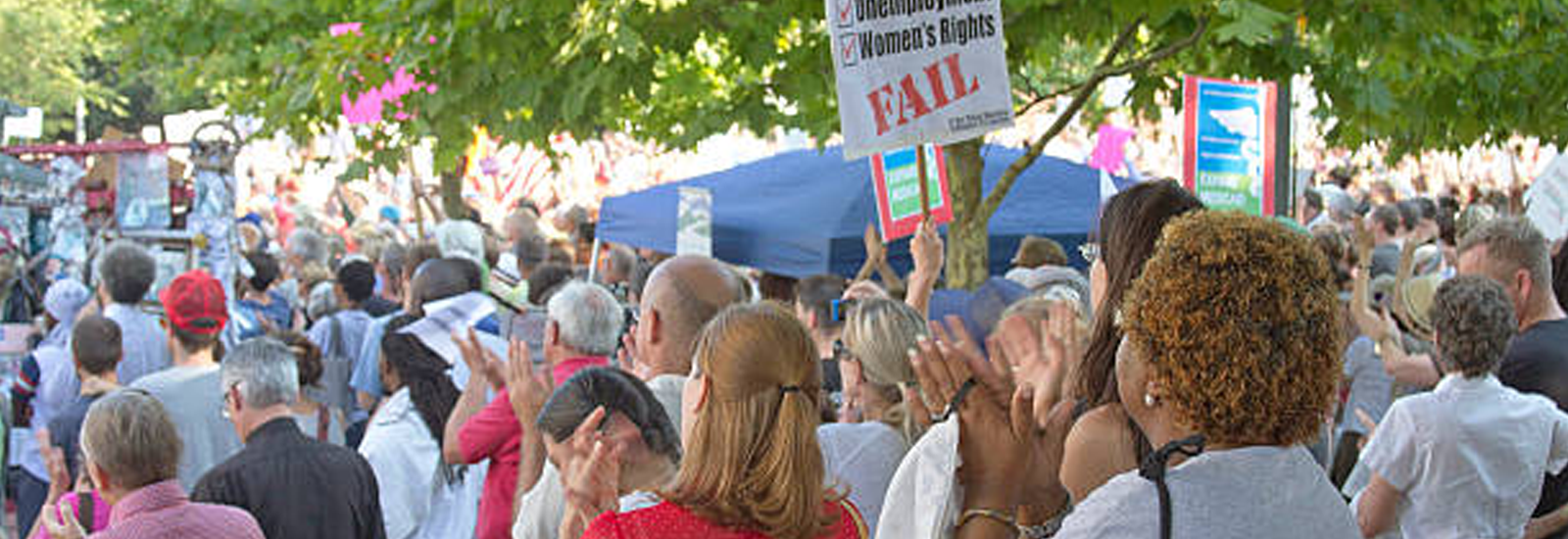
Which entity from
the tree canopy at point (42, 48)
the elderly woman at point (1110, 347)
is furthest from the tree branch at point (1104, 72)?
the tree canopy at point (42, 48)

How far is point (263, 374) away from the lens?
5.51 metres

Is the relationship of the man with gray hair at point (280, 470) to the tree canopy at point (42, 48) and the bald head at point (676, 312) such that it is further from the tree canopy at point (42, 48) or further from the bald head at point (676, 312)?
the tree canopy at point (42, 48)

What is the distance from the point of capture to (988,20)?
551 centimetres

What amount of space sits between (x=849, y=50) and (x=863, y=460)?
1.95 m

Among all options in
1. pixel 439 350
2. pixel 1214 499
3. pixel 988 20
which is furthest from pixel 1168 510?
pixel 439 350

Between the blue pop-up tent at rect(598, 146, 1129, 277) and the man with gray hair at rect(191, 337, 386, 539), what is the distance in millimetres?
5113

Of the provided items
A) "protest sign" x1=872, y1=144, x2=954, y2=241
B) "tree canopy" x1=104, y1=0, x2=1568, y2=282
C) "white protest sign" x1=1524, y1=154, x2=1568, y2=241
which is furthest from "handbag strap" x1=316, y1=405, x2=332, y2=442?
"white protest sign" x1=1524, y1=154, x2=1568, y2=241

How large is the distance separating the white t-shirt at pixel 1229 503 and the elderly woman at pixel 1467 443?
286cm

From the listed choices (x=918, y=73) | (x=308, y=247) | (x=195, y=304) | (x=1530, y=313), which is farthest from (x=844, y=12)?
(x=308, y=247)

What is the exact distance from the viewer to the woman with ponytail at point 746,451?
122 inches

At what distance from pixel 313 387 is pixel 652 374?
3.61 metres

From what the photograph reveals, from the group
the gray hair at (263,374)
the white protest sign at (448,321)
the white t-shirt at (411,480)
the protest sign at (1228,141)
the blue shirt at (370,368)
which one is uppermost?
the protest sign at (1228,141)

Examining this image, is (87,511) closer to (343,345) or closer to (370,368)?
(370,368)

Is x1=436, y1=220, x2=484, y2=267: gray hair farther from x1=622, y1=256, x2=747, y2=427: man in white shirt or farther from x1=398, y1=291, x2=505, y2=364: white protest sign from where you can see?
x1=622, y1=256, x2=747, y2=427: man in white shirt
